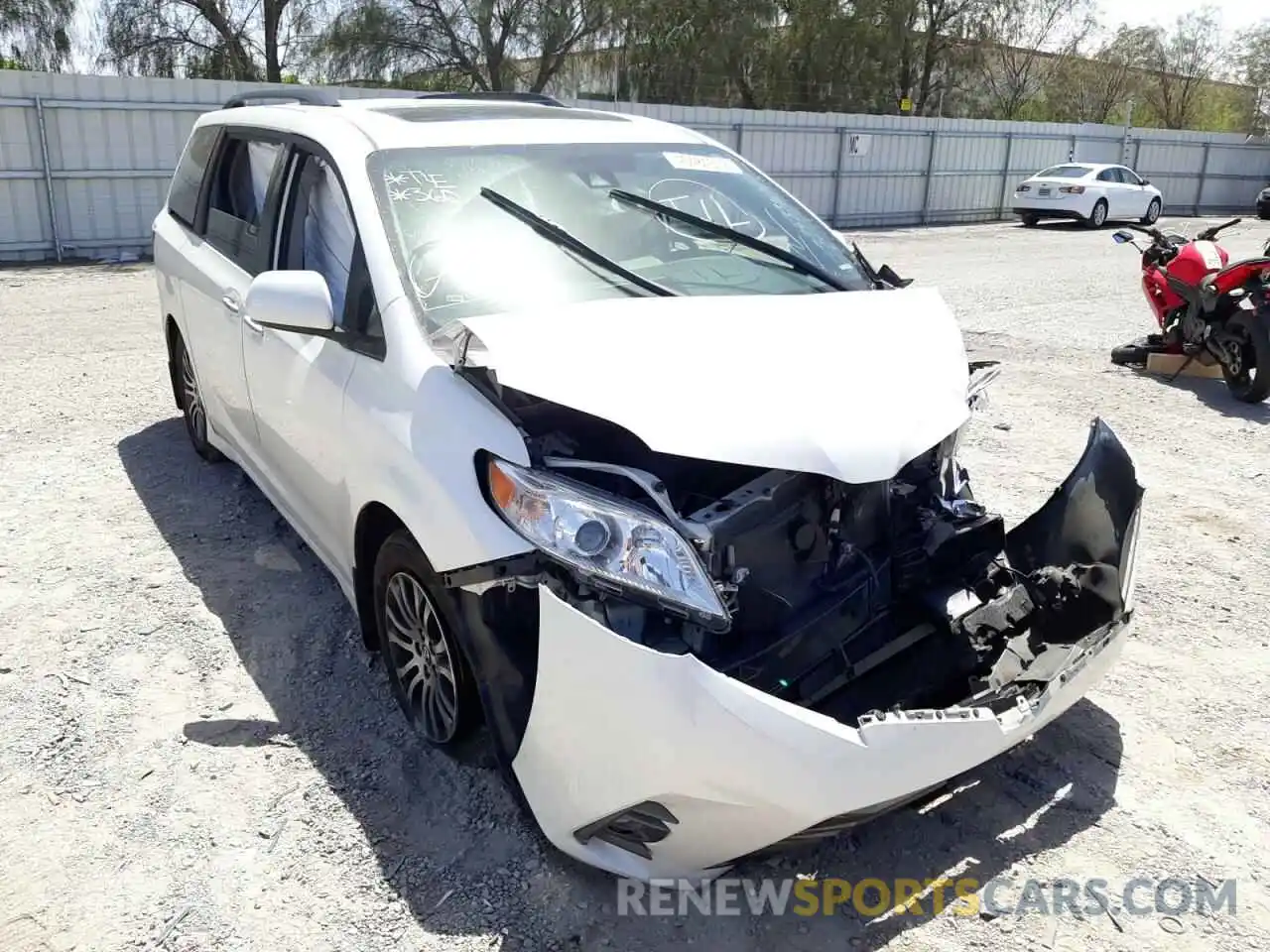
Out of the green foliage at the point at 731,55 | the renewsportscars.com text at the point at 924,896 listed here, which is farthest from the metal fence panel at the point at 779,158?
the renewsportscars.com text at the point at 924,896

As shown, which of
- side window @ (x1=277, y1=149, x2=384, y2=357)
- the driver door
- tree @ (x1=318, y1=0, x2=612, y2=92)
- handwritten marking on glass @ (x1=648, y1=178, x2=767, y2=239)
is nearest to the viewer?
side window @ (x1=277, y1=149, x2=384, y2=357)

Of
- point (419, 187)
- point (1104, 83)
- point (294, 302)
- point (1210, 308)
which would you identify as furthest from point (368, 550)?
point (1104, 83)

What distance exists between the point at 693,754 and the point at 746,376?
99 cm

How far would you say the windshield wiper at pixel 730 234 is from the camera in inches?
145

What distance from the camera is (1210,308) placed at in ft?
25.0

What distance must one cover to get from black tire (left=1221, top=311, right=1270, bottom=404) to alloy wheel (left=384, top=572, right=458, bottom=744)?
21.6ft

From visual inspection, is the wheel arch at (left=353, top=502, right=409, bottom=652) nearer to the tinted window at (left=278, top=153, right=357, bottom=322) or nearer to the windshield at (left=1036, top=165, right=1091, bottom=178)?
the tinted window at (left=278, top=153, right=357, bottom=322)

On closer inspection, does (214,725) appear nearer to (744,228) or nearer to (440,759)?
(440,759)

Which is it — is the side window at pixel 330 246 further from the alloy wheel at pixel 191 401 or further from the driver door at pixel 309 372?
the alloy wheel at pixel 191 401

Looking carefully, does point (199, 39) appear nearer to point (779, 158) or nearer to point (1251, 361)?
point (779, 158)

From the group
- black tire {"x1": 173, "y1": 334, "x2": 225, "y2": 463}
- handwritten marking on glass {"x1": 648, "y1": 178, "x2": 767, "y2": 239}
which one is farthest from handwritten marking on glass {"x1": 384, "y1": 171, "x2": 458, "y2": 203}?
black tire {"x1": 173, "y1": 334, "x2": 225, "y2": 463}

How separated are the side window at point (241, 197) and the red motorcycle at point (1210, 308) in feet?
21.0

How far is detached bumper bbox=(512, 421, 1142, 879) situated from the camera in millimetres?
2143

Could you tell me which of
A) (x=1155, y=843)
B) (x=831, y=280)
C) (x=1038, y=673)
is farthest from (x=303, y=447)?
(x=1155, y=843)
